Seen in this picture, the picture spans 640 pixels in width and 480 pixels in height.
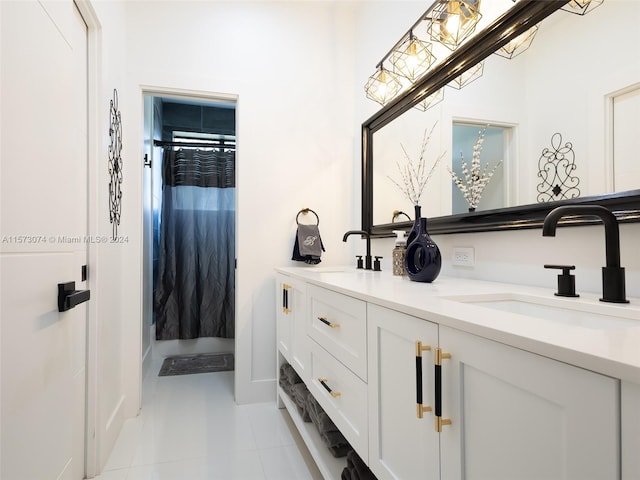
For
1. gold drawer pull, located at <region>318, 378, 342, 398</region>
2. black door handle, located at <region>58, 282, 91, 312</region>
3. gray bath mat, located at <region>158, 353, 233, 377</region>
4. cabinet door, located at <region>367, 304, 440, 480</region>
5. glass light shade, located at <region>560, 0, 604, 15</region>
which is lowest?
gray bath mat, located at <region>158, 353, 233, 377</region>

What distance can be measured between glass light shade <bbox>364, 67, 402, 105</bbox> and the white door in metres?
1.48

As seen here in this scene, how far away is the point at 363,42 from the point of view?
2447 millimetres

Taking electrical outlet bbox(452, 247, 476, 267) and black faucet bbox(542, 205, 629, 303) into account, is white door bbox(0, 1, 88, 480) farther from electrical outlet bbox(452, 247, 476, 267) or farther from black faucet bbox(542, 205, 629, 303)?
electrical outlet bbox(452, 247, 476, 267)

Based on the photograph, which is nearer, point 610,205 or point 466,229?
point 610,205

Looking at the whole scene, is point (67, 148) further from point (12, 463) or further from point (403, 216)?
point (403, 216)

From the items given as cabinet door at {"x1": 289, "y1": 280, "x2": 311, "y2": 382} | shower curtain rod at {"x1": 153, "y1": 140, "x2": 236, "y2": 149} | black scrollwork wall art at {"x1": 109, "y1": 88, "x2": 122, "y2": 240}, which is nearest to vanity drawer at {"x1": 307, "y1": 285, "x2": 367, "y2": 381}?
cabinet door at {"x1": 289, "y1": 280, "x2": 311, "y2": 382}

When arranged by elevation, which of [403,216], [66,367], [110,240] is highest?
[403,216]

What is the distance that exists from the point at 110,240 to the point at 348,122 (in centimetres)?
169

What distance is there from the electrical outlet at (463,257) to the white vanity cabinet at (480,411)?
674 millimetres

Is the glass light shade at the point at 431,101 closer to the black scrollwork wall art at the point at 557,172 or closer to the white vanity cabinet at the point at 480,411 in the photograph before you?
the black scrollwork wall art at the point at 557,172

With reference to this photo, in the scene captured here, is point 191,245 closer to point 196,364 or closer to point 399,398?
point 196,364

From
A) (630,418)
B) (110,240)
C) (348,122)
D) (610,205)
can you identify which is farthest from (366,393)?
(348,122)

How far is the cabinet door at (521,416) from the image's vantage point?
16.6 inches

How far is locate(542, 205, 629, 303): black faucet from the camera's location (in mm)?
787
